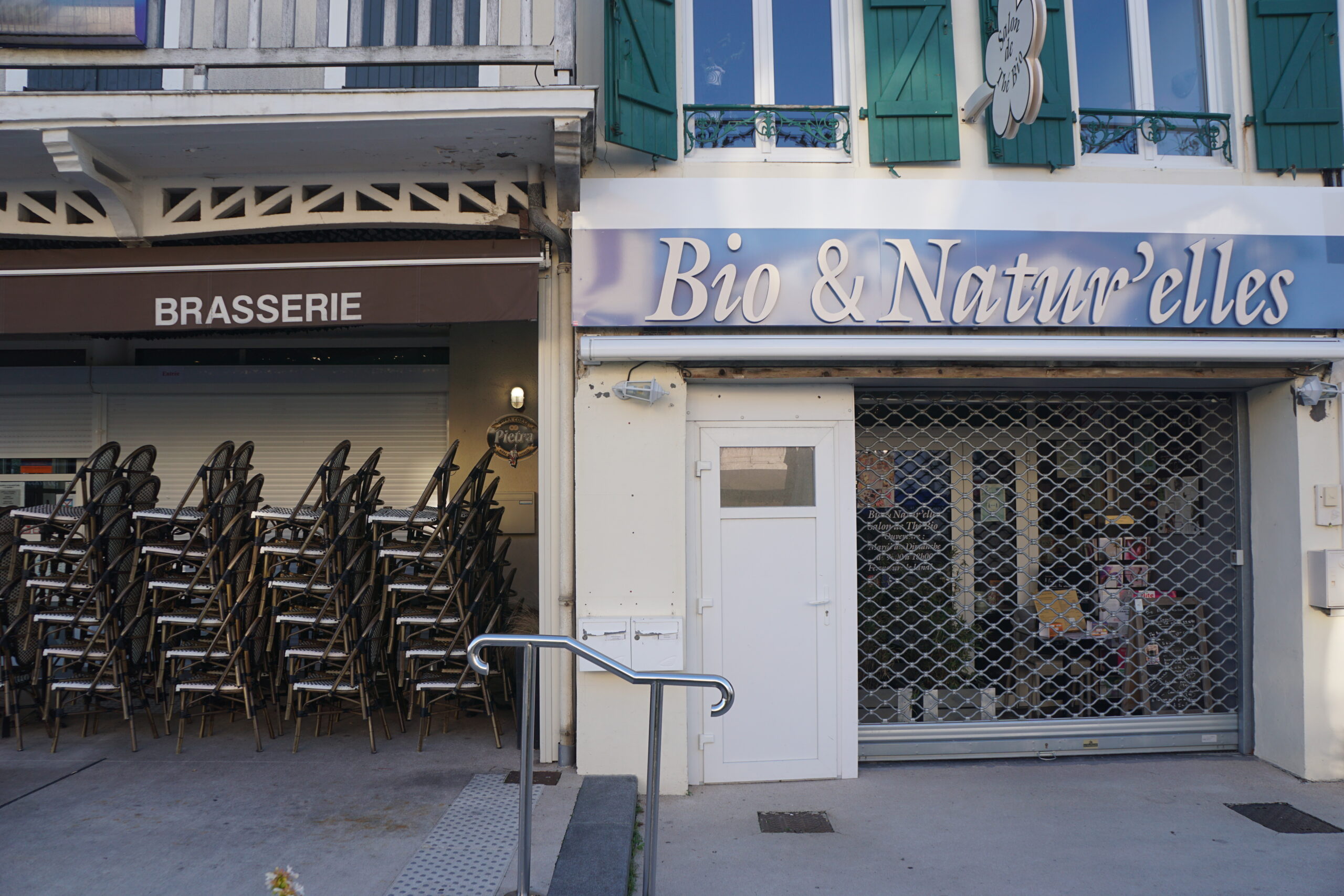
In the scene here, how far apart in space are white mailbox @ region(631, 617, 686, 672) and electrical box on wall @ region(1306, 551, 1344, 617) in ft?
13.4

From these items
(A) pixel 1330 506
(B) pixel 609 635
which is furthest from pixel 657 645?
(A) pixel 1330 506

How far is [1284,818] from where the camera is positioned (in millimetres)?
4723

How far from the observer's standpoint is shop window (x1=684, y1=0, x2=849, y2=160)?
5.42 meters

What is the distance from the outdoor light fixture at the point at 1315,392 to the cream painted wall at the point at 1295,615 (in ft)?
0.24

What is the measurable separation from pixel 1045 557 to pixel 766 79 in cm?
387

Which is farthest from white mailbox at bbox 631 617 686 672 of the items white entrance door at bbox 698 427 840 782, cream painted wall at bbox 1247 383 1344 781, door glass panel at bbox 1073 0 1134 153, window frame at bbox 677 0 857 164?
door glass panel at bbox 1073 0 1134 153

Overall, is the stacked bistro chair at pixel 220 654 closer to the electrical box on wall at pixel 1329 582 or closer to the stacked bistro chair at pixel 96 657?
the stacked bistro chair at pixel 96 657

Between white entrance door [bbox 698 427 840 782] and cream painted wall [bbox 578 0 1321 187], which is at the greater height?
cream painted wall [bbox 578 0 1321 187]

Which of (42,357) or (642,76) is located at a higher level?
(642,76)

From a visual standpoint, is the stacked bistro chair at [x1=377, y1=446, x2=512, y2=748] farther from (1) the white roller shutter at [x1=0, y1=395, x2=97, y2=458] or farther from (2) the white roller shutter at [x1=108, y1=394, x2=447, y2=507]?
(1) the white roller shutter at [x1=0, y1=395, x2=97, y2=458]

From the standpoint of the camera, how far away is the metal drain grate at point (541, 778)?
197 inches

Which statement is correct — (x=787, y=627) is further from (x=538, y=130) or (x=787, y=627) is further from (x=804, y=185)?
(x=538, y=130)

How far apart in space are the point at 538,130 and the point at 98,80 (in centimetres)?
273

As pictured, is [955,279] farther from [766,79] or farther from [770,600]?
[770,600]
